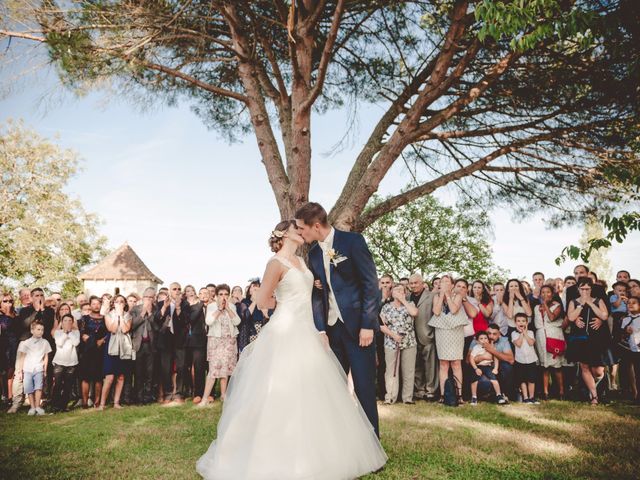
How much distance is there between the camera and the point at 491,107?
7.46 metres

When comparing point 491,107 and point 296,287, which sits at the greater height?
point 491,107

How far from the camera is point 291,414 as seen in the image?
122 inches

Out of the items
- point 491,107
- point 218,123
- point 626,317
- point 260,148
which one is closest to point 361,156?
point 260,148

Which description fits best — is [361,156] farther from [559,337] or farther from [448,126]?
[559,337]

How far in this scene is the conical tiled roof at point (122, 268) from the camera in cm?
3266

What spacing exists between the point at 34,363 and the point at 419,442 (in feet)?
19.5

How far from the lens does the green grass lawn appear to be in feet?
11.9

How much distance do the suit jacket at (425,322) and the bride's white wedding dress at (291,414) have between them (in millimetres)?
4200

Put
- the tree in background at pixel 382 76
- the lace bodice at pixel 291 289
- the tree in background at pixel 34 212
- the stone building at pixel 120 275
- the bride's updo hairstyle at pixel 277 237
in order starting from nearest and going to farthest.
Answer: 1. the lace bodice at pixel 291 289
2. the bride's updo hairstyle at pixel 277 237
3. the tree in background at pixel 382 76
4. the tree in background at pixel 34 212
5. the stone building at pixel 120 275

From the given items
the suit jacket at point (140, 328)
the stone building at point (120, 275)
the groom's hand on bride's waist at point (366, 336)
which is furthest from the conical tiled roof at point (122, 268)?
the groom's hand on bride's waist at point (366, 336)

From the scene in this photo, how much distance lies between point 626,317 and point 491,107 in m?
3.89

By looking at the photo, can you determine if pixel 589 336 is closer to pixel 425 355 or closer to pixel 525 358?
pixel 525 358

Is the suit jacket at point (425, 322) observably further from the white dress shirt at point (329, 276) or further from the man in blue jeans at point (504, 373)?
the white dress shirt at point (329, 276)

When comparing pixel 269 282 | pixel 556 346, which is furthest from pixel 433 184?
pixel 269 282
